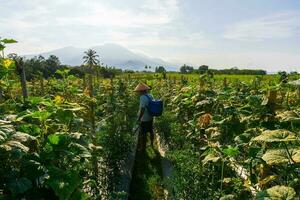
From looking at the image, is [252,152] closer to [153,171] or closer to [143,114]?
[153,171]

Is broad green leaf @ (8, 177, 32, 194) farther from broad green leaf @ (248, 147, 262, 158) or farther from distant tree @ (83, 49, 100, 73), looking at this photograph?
distant tree @ (83, 49, 100, 73)

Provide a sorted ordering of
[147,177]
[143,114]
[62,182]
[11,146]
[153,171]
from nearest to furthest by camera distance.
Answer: [11,146] → [62,182] → [147,177] → [153,171] → [143,114]

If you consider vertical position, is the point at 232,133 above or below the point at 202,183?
above

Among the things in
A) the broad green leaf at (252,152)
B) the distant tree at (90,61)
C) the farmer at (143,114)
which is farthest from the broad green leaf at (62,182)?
the distant tree at (90,61)

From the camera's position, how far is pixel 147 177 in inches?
303

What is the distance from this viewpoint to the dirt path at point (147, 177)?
6.51 metres

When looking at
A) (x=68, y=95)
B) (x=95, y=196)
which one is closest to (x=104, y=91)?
(x=68, y=95)

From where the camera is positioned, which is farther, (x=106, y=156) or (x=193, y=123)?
(x=106, y=156)

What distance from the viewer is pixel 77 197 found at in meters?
2.91

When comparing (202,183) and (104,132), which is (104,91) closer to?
(104,132)

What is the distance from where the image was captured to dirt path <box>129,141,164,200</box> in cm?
651

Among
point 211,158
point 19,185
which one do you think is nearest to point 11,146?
point 19,185

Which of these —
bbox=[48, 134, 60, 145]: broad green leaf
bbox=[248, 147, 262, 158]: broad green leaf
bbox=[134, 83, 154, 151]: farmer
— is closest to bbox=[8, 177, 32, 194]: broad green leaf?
bbox=[48, 134, 60, 145]: broad green leaf

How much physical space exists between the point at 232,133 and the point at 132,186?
2.98 m
